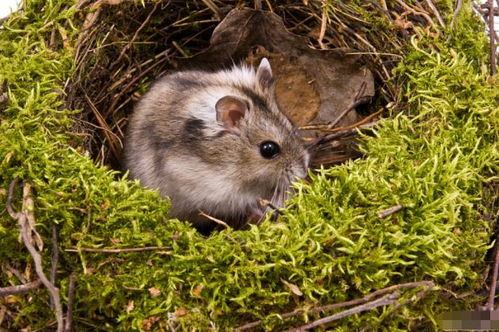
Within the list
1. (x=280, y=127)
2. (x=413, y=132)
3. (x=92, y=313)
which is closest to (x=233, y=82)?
(x=280, y=127)

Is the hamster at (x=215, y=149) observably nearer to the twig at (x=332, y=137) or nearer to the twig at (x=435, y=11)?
the twig at (x=332, y=137)

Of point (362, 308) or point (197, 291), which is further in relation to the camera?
point (197, 291)

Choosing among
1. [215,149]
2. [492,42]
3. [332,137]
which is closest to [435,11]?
[492,42]

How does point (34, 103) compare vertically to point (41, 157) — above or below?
above

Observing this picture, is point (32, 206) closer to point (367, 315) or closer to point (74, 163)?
point (74, 163)

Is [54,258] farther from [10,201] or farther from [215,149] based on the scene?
[215,149]

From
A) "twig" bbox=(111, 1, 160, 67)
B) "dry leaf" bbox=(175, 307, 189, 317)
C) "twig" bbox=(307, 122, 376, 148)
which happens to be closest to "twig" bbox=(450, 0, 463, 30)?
"twig" bbox=(307, 122, 376, 148)
